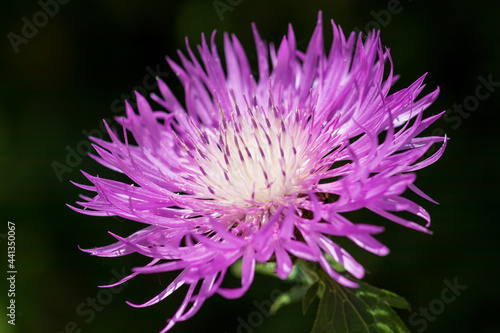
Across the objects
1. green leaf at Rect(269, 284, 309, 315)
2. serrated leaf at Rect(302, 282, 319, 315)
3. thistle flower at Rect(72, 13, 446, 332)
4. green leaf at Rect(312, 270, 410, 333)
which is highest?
thistle flower at Rect(72, 13, 446, 332)

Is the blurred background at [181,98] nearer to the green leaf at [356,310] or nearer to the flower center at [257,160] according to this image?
the flower center at [257,160]

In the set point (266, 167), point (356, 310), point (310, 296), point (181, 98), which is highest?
point (181, 98)

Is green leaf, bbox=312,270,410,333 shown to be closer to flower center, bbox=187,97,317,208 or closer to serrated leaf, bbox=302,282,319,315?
serrated leaf, bbox=302,282,319,315

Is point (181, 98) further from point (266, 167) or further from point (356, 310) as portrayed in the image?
Answer: point (356, 310)

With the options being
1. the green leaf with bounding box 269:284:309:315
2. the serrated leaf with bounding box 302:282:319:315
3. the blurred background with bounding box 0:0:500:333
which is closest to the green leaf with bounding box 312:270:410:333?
the serrated leaf with bounding box 302:282:319:315

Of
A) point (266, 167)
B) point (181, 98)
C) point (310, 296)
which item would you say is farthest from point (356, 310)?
point (181, 98)

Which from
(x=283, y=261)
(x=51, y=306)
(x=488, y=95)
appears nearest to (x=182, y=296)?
(x=51, y=306)
